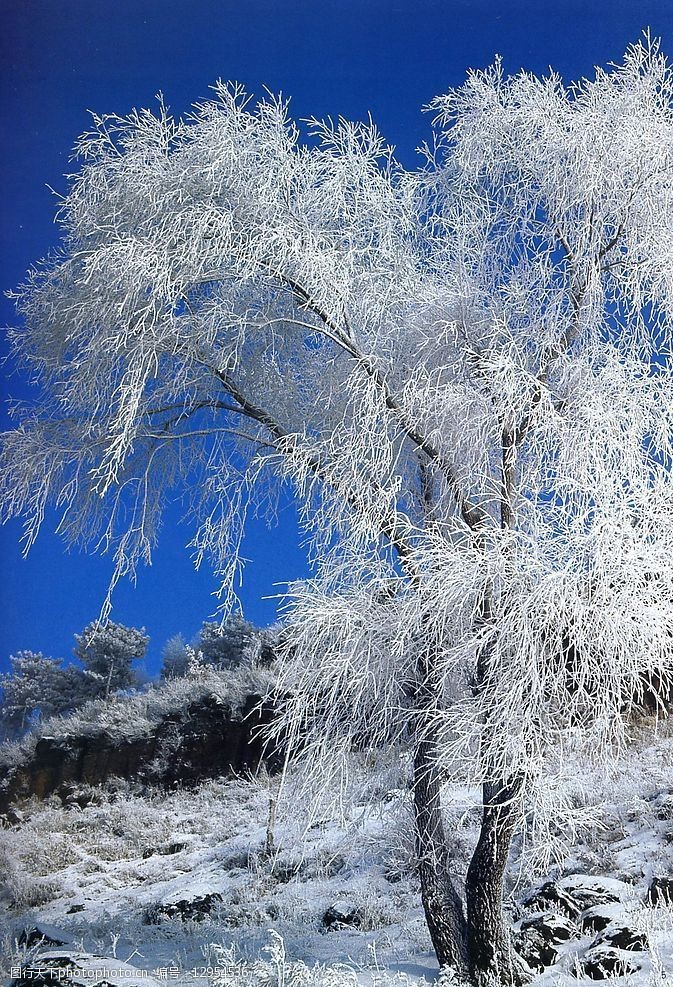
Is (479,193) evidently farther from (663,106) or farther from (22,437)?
(22,437)

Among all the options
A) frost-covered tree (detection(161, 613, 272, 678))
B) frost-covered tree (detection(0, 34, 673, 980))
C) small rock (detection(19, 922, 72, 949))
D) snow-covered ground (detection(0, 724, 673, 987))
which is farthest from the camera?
frost-covered tree (detection(161, 613, 272, 678))

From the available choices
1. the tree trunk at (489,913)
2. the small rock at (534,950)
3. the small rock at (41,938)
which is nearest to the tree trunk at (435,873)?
the tree trunk at (489,913)

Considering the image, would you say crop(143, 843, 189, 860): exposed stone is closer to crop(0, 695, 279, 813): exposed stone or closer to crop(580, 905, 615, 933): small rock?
crop(0, 695, 279, 813): exposed stone

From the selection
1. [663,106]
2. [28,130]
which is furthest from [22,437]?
[663,106]

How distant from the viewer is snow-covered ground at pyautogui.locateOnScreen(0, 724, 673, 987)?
17.3 feet

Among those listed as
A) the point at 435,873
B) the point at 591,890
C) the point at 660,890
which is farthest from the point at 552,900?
the point at 435,873

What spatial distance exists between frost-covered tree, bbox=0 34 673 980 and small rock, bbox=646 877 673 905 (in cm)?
137

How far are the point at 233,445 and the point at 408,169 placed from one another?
7.38ft

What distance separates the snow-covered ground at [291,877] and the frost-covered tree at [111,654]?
3.20 ft

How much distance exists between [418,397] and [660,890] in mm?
3536

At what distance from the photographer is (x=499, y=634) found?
191 inches

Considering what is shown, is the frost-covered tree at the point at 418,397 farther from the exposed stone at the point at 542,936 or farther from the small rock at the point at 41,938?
the small rock at the point at 41,938

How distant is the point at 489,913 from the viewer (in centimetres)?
523

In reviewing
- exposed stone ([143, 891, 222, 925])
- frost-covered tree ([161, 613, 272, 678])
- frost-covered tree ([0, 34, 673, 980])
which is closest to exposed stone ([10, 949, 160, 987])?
frost-covered tree ([0, 34, 673, 980])
